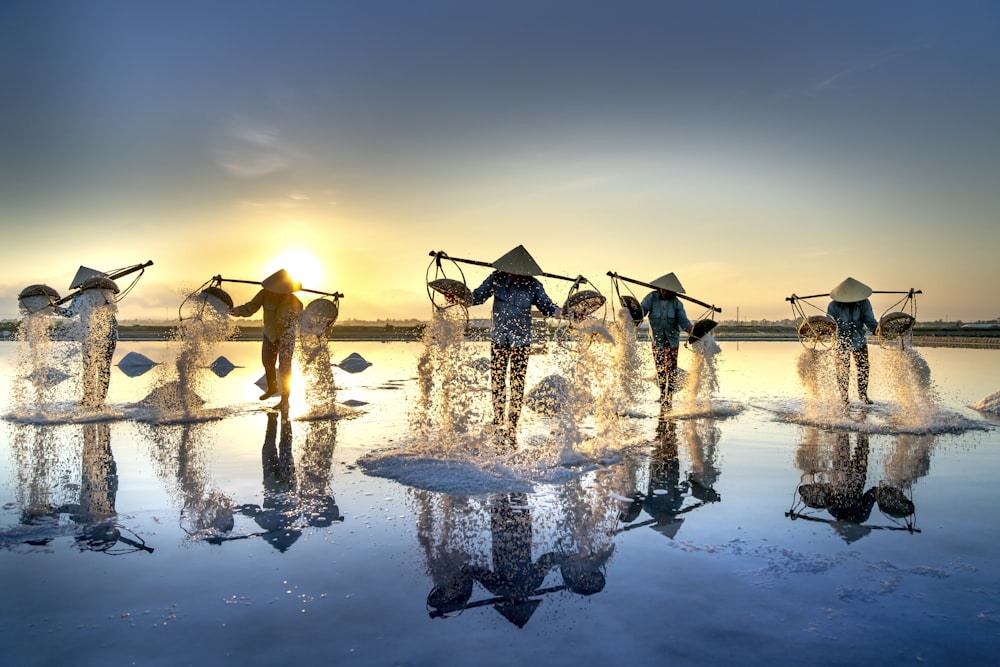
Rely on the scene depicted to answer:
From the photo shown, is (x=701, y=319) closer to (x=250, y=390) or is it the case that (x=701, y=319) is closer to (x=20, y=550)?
(x=250, y=390)

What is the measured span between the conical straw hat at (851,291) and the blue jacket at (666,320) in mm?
2628

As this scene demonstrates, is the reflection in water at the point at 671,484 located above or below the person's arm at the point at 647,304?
below

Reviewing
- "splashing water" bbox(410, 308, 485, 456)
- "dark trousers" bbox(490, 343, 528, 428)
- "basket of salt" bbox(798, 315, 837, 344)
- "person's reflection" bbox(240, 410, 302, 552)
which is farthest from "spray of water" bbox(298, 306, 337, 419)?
"basket of salt" bbox(798, 315, 837, 344)

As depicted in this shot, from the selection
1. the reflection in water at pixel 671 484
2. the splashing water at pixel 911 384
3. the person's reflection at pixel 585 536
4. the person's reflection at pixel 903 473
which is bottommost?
the person's reflection at pixel 903 473

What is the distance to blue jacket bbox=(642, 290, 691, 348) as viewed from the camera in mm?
11711

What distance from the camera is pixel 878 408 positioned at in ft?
38.3

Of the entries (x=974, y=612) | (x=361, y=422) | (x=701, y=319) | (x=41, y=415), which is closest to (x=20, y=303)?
(x=41, y=415)

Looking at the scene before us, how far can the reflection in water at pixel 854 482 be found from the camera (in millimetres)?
4996

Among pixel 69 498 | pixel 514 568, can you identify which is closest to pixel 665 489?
pixel 514 568

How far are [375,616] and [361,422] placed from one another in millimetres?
6828

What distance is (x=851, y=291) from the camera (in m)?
11.6

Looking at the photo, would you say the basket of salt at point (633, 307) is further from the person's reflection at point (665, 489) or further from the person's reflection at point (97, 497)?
the person's reflection at point (97, 497)

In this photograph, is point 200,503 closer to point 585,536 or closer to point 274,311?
point 585,536

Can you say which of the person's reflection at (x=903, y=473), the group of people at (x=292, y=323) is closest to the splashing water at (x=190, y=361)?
the group of people at (x=292, y=323)
